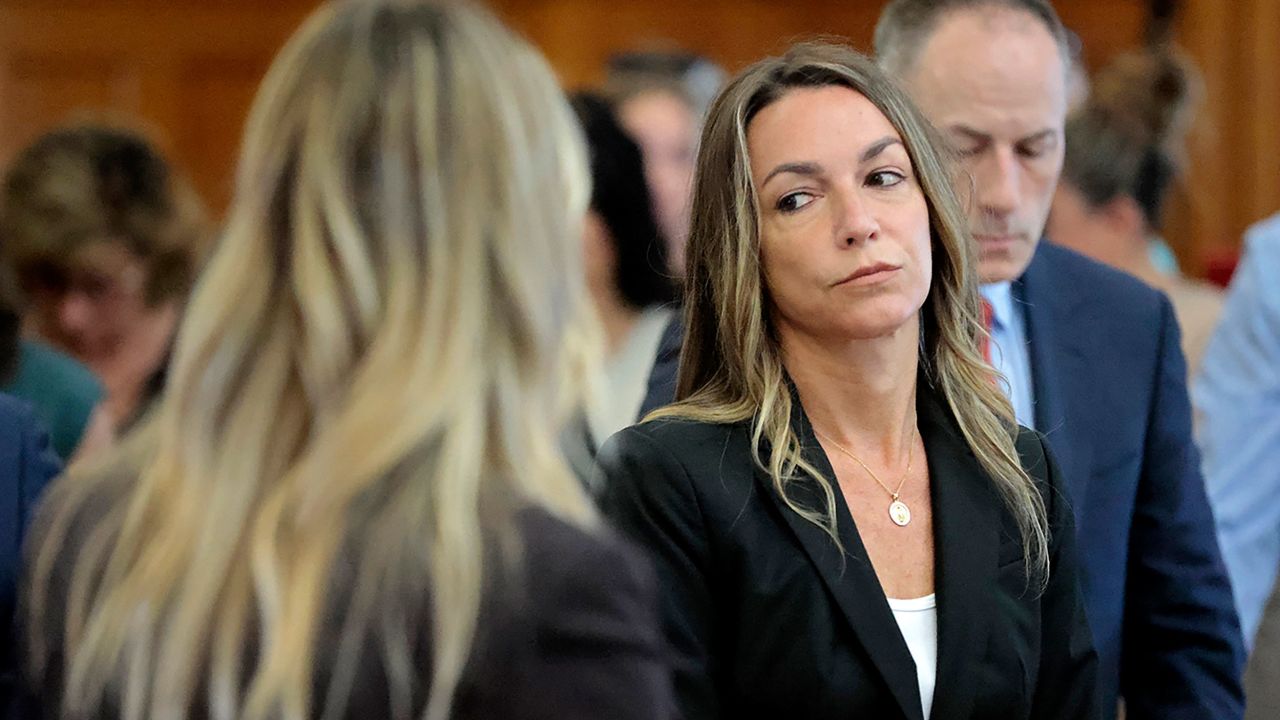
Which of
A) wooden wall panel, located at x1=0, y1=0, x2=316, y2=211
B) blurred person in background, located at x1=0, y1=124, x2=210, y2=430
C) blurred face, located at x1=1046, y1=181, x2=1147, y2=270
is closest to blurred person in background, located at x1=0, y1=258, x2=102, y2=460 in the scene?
blurred person in background, located at x1=0, y1=124, x2=210, y2=430

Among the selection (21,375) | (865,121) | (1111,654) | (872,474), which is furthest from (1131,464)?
(21,375)

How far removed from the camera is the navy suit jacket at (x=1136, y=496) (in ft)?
7.46

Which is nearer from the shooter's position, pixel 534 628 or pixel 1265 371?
pixel 534 628

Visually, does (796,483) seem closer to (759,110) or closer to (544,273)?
(759,110)

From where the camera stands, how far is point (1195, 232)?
6344 mm

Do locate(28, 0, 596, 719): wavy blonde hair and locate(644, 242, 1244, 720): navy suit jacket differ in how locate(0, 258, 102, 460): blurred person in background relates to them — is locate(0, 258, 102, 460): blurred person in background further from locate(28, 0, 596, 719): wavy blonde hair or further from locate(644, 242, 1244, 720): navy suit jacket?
locate(28, 0, 596, 719): wavy blonde hair

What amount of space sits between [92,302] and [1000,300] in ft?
6.84

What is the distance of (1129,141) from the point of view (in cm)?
388

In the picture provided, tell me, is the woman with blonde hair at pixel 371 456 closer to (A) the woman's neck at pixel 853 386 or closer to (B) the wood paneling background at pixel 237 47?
(A) the woman's neck at pixel 853 386

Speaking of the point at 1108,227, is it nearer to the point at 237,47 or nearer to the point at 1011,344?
the point at 1011,344

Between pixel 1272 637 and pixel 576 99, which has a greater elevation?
pixel 576 99

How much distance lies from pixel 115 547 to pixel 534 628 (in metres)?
0.32

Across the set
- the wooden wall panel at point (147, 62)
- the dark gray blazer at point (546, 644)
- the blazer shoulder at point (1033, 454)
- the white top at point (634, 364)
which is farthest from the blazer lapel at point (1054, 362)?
the wooden wall panel at point (147, 62)

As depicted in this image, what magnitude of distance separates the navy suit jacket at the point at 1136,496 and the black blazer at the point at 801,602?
0.32 m
